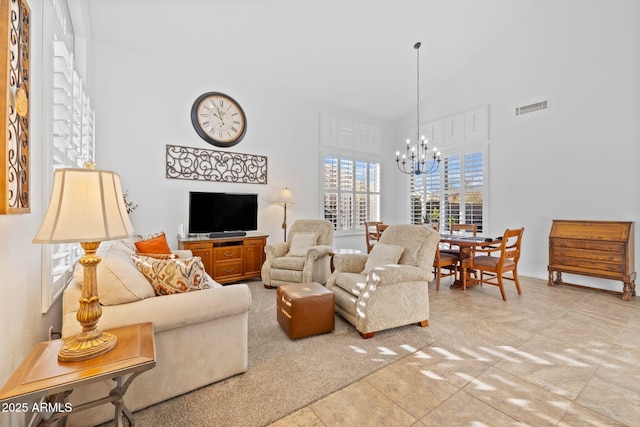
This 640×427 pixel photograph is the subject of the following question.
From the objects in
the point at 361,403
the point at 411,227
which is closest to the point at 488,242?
the point at 411,227

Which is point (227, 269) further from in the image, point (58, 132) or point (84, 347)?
point (84, 347)

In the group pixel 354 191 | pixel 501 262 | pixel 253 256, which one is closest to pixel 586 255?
pixel 501 262

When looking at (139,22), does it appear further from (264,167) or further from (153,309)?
(153,309)

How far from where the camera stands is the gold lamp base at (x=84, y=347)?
1213mm

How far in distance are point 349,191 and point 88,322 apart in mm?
5273

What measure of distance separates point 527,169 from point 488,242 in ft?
6.61

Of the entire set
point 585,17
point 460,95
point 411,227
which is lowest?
point 411,227

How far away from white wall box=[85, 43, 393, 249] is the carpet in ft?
7.70

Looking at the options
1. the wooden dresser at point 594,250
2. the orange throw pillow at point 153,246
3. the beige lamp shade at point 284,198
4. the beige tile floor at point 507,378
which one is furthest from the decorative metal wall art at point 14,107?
the wooden dresser at point 594,250

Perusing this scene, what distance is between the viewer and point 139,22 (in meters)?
3.53

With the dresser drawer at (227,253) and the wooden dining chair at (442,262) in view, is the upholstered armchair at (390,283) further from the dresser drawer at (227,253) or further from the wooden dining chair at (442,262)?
the dresser drawer at (227,253)

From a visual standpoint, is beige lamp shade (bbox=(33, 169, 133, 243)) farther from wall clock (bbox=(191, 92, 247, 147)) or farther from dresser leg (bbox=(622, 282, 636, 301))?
dresser leg (bbox=(622, 282, 636, 301))

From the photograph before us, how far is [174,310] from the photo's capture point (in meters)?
1.67

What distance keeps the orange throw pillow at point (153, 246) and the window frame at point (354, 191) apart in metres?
3.19
